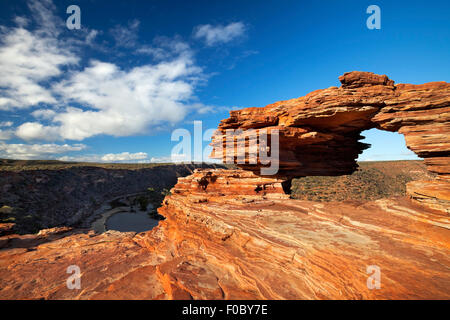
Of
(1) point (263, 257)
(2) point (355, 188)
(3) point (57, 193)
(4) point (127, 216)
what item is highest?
(1) point (263, 257)

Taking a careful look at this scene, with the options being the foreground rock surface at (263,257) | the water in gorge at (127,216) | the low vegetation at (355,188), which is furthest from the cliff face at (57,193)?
the foreground rock surface at (263,257)

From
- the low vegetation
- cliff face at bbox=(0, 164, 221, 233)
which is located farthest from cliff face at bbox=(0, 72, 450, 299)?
cliff face at bbox=(0, 164, 221, 233)

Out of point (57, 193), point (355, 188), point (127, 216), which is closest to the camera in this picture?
point (355, 188)

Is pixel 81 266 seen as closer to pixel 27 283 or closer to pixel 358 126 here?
pixel 27 283

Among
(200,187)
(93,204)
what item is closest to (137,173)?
(93,204)
